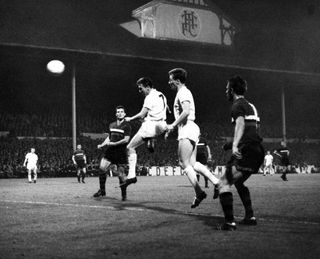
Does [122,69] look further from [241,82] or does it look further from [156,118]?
[241,82]

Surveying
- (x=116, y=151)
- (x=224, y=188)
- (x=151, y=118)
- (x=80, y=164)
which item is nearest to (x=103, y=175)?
(x=116, y=151)

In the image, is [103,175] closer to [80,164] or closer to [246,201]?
[246,201]

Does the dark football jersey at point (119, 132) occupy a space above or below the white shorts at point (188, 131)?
above

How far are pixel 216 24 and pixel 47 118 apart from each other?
47.6 ft

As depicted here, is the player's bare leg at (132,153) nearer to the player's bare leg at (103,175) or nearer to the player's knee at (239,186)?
the player's bare leg at (103,175)

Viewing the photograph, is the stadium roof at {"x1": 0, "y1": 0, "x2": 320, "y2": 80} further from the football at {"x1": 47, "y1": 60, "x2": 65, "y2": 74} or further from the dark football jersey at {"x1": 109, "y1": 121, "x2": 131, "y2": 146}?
the dark football jersey at {"x1": 109, "y1": 121, "x2": 131, "y2": 146}

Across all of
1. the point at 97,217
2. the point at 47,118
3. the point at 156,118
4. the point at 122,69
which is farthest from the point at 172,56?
the point at 97,217

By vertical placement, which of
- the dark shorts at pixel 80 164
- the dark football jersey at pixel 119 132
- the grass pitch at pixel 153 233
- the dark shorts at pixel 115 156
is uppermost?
the dark football jersey at pixel 119 132

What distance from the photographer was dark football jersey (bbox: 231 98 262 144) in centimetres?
653

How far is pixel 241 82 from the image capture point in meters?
6.81

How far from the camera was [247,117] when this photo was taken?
262 inches

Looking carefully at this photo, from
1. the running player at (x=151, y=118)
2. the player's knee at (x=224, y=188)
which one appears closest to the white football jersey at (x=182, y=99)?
the running player at (x=151, y=118)

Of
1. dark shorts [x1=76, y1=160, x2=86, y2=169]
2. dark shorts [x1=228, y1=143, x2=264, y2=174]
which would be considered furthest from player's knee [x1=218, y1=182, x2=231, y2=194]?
dark shorts [x1=76, y1=160, x2=86, y2=169]

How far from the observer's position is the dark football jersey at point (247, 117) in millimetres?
6527
